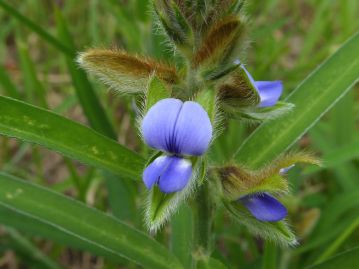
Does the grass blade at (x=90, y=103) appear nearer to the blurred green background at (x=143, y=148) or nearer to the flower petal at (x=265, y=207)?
the blurred green background at (x=143, y=148)

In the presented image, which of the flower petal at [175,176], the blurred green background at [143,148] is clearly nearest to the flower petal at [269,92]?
the blurred green background at [143,148]

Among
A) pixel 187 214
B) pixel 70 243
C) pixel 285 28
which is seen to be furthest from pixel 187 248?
pixel 285 28

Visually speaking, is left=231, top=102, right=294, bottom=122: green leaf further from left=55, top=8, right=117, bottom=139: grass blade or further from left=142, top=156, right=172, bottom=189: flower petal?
left=55, top=8, right=117, bottom=139: grass blade

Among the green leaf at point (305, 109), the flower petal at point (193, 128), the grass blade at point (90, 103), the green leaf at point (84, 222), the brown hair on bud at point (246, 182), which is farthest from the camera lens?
the grass blade at point (90, 103)

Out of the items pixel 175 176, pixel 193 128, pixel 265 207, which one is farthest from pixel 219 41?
pixel 265 207

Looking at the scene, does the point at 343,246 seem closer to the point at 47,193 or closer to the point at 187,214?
the point at 187,214

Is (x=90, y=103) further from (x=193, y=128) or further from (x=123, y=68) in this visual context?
(x=193, y=128)
